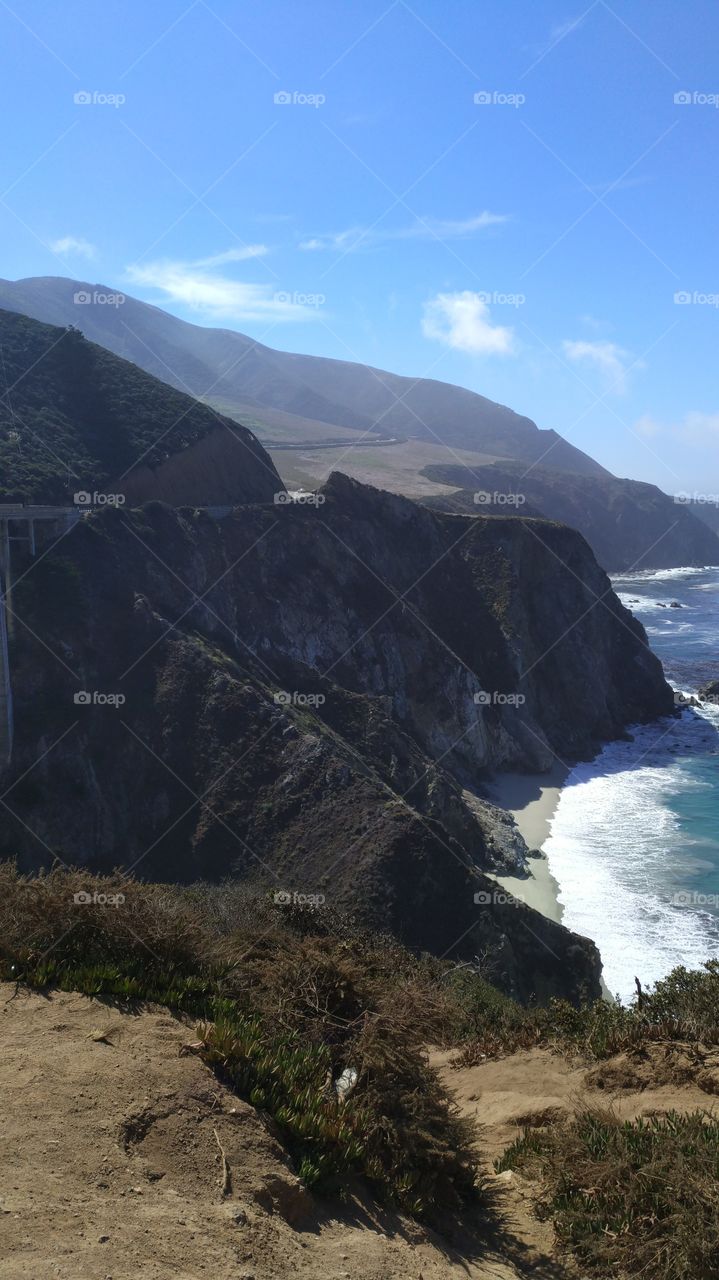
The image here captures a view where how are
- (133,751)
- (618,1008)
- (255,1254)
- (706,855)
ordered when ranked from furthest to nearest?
(706,855) < (133,751) < (618,1008) < (255,1254)

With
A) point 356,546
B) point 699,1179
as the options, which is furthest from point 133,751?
point 699,1179

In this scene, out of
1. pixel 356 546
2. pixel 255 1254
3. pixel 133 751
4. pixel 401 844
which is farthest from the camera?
pixel 356 546

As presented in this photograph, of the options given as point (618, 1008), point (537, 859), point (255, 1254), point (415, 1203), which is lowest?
point (537, 859)

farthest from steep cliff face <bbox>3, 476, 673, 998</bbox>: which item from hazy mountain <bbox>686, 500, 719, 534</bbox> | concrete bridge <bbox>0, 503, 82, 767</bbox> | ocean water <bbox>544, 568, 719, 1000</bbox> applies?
hazy mountain <bbox>686, 500, 719, 534</bbox>

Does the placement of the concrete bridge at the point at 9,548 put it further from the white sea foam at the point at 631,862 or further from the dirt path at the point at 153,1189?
the dirt path at the point at 153,1189

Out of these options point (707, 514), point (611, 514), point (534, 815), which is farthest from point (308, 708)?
point (707, 514)

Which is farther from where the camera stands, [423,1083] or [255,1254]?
[423,1083]

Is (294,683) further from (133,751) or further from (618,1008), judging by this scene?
(618,1008)

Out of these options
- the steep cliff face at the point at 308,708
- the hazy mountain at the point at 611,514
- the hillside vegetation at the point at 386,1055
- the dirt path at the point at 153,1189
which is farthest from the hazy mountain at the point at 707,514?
the dirt path at the point at 153,1189
